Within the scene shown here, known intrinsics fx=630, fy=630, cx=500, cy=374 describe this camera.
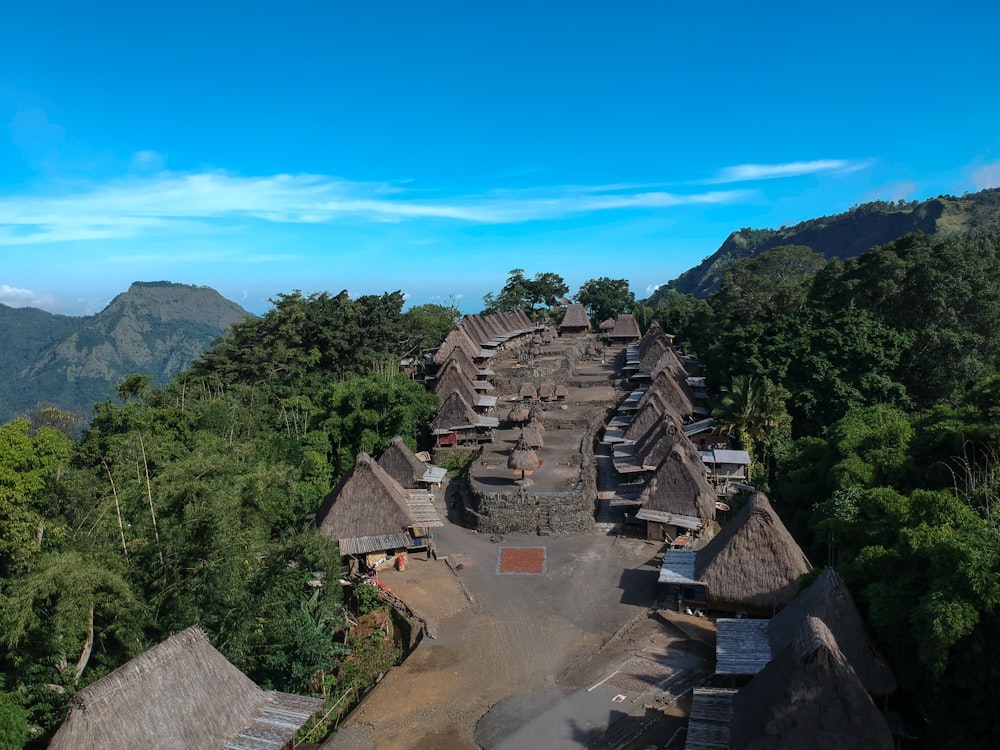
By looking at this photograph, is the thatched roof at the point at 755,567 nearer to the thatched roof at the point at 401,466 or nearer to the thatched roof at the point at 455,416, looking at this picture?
the thatched roof at the point at 401,466

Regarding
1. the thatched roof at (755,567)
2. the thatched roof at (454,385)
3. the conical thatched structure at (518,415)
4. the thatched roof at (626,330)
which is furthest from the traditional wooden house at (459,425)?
the thatched roof at (626,330)

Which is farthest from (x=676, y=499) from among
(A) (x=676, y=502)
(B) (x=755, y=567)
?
(B) (x=755, y=567)

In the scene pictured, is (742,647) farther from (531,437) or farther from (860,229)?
(860,229)

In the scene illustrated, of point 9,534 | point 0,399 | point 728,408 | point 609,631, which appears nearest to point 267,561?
point 9,534

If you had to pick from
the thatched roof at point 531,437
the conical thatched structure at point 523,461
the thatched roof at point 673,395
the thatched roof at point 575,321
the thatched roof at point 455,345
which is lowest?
the conical thatched structure at point 523,461

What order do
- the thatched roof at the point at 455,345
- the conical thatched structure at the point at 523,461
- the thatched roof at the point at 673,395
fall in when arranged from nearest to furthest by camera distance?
the conical thatched structure at the point at 523,461 → the thatched roof at the point at 673,395 → the thatched roof at the point at 455,345

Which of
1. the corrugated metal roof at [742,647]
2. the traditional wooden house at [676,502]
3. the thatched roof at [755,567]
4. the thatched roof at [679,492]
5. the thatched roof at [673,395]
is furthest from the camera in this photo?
the thatched roof at [673,395]

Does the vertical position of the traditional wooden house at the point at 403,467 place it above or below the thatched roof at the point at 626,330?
below
